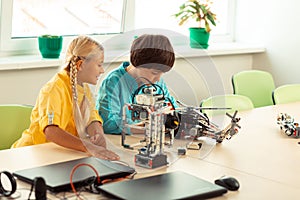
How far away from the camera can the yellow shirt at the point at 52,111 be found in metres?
2.48

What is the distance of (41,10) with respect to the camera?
400 centimetres

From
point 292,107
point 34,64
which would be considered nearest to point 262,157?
point 292,107

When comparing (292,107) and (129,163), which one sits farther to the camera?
(292,107)

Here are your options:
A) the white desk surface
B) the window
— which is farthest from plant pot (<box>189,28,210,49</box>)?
the white desk surface

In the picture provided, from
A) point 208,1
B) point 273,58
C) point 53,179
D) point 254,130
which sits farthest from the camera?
point 273,58

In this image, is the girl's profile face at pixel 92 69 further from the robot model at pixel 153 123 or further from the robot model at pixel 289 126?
the robot model at pixel 289 126

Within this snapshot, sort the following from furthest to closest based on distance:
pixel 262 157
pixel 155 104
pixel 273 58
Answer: pixel 273 58 < pixel 262 157 < pixel 155 104

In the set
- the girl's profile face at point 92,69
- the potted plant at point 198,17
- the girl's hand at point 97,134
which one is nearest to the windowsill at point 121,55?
the girl's profile face at point 92,69

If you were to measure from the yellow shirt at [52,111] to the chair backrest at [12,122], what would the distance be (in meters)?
0.13

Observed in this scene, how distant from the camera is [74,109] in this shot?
2.42 m

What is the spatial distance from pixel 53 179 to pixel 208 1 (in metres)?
3.17

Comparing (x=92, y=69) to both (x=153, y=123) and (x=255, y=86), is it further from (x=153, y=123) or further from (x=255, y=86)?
(x=255, y=86)

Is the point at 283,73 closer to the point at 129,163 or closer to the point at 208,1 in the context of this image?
the point at 208,1

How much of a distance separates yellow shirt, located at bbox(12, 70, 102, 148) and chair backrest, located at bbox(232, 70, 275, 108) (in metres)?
1.78
